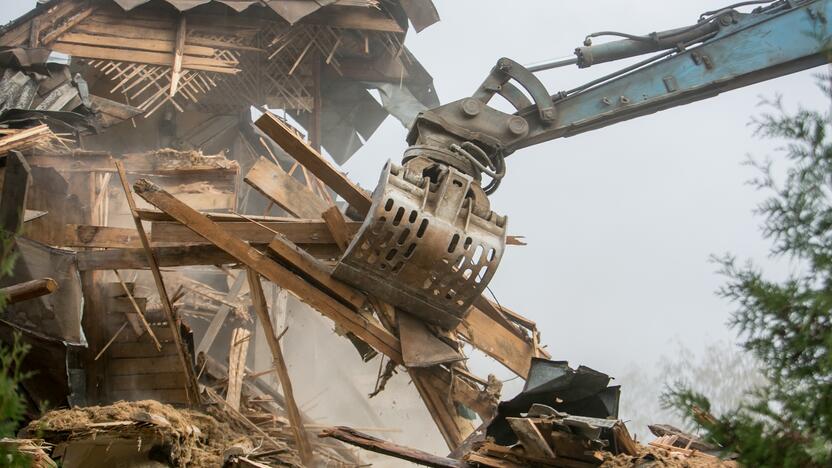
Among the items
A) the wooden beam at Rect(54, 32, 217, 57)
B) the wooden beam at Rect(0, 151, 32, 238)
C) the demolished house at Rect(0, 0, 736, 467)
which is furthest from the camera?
the wooden beam at Rect(54, 32, 217, 57)

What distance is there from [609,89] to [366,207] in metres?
3.21

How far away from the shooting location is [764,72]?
1010cm

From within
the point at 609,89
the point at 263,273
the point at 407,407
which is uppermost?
the point at 609,89

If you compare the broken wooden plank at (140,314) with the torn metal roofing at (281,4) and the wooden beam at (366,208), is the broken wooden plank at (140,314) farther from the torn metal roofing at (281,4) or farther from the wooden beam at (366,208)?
the torn metal roofing at (281,4)

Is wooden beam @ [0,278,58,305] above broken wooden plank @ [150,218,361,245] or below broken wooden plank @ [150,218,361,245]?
below

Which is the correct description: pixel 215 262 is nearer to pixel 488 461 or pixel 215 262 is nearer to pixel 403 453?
pixel 403 453

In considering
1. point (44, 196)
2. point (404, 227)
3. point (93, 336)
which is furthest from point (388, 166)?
point (44, 196)

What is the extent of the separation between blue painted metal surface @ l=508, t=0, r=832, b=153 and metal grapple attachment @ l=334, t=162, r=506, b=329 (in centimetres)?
159

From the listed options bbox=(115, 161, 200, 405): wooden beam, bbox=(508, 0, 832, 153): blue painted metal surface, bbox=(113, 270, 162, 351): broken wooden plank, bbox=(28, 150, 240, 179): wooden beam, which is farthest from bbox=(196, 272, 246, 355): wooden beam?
bbox=(508, 0, 832, 153): blue painted metal surface

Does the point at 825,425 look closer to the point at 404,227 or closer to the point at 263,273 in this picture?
the point at 404,227

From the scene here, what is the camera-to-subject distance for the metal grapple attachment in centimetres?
852

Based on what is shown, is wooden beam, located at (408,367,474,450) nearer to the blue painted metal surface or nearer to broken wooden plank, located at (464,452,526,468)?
broken wooden plank, located at (464,452,526,468)

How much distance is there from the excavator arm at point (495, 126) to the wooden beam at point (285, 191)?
1.09 metres

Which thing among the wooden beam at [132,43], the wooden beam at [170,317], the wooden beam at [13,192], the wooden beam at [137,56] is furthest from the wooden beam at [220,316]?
the wooden beam at [132,43]
